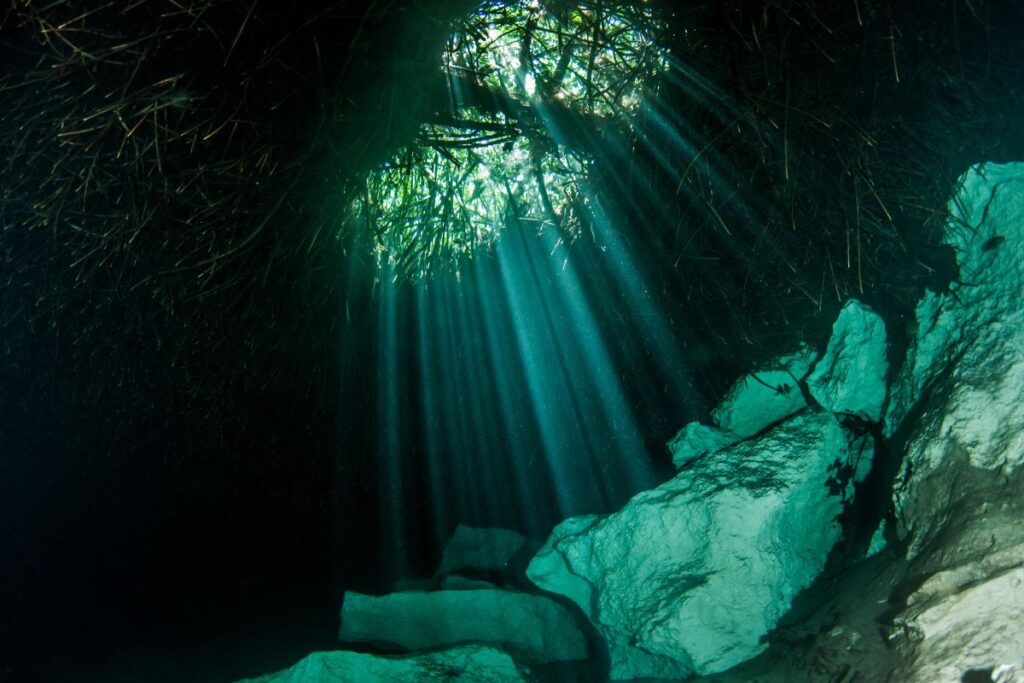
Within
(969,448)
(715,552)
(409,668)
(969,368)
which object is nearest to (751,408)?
(715,552)

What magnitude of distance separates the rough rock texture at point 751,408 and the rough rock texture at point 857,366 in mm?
168

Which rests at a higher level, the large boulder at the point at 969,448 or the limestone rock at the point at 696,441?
the limestone rock at the point at 696,441

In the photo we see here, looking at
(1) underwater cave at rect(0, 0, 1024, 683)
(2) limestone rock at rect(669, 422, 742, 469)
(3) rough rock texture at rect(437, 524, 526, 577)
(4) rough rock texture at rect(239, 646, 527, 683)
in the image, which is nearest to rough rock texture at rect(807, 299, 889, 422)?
(1) underwater cave at rect(0, 0, 1024, 683)

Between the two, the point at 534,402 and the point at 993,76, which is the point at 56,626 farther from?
the point at 993,76

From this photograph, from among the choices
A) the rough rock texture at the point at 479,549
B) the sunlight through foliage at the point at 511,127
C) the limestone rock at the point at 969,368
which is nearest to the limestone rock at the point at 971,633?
the limestone rock at the point at 969,368

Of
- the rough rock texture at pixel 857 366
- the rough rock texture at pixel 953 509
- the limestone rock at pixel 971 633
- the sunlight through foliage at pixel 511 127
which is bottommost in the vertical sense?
the limestone rock at pixel 971 633

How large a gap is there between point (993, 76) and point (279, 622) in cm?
→ 539

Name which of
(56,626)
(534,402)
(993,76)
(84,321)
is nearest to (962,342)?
→ (993,76)

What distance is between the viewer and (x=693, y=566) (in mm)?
2725

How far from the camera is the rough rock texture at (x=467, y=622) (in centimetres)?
356

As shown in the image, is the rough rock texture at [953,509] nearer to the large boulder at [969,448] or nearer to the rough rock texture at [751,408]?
the large boulder at [969,448]

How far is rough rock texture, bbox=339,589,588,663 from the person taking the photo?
11.7 feet

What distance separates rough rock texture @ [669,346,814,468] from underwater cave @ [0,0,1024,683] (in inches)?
0.6

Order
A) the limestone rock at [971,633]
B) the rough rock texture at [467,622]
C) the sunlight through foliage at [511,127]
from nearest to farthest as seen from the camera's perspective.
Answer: the limestone rock at [971,633] < the sunlight through foliage at [511,127] < the rough rock texture at [467,622]
